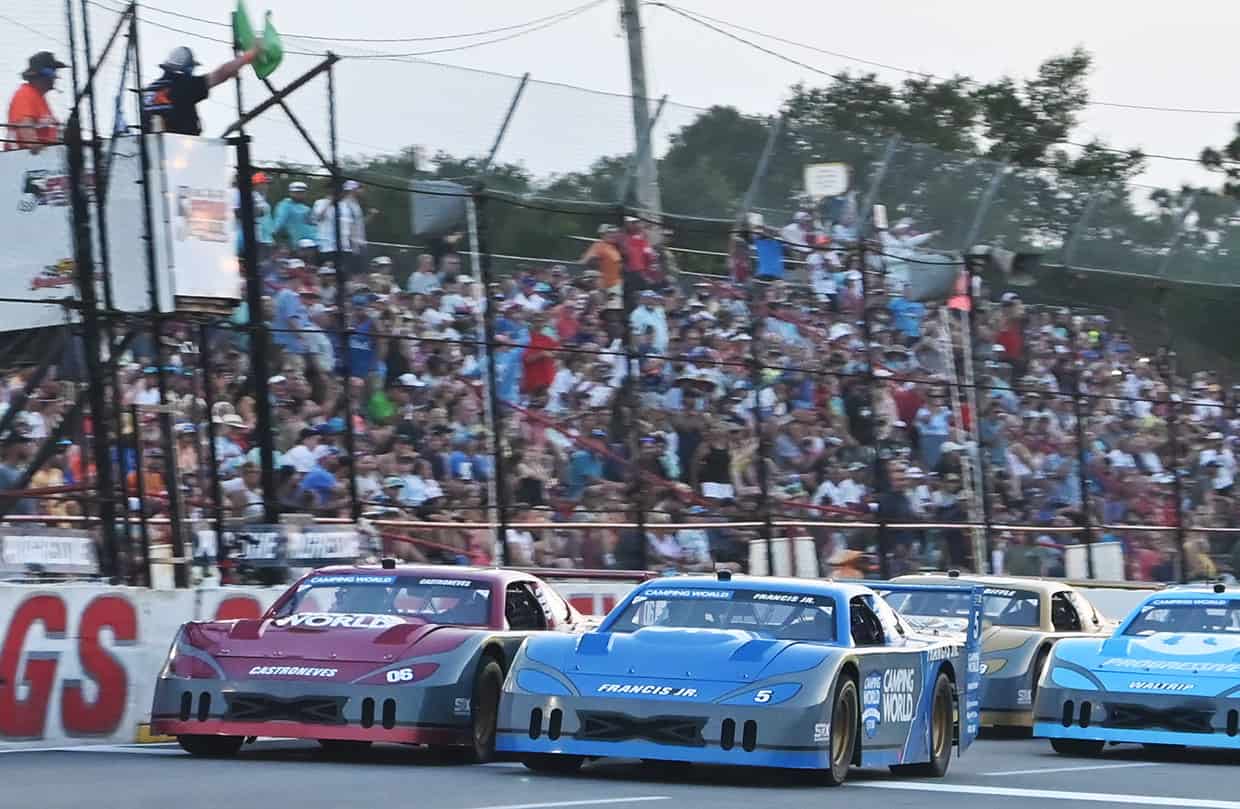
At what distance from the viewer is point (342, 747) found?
43.9 feet

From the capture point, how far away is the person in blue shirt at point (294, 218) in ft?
62.2

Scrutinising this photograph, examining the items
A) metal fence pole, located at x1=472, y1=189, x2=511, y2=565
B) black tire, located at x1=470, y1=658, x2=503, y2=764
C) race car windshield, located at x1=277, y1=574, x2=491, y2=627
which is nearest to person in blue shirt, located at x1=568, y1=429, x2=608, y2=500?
metal fence pole, located at x1=472, y1=189, x2=511, y2=565

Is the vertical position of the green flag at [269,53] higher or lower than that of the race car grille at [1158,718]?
higher

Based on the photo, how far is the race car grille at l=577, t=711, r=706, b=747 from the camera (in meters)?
11.1

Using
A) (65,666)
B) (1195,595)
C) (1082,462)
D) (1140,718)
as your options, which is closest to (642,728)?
(65,666)

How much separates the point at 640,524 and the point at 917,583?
409 centimetres

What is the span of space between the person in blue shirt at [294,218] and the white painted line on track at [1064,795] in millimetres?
8795

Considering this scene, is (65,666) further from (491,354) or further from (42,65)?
(491,354)

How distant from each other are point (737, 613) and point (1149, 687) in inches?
141

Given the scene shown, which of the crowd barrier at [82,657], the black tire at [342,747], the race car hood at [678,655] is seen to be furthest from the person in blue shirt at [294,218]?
the race car hood at [678,655]

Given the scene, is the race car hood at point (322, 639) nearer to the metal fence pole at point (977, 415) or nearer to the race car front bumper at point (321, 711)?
the race car front bumper at point (321, 711)

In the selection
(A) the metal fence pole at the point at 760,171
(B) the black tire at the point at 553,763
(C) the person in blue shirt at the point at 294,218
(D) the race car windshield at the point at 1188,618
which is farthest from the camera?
(A) the metal fence pole at the point at 760,171

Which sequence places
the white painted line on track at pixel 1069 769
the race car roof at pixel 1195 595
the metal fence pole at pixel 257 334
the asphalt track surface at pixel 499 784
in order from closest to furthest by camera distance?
the asphalt track surface at pixel 499 784 < the white painted line on track at pixel 1069 769 < the race car roof at pixel 1195 595 < the metal fence pole at pixel 257 334

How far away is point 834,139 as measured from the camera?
82.1ft
